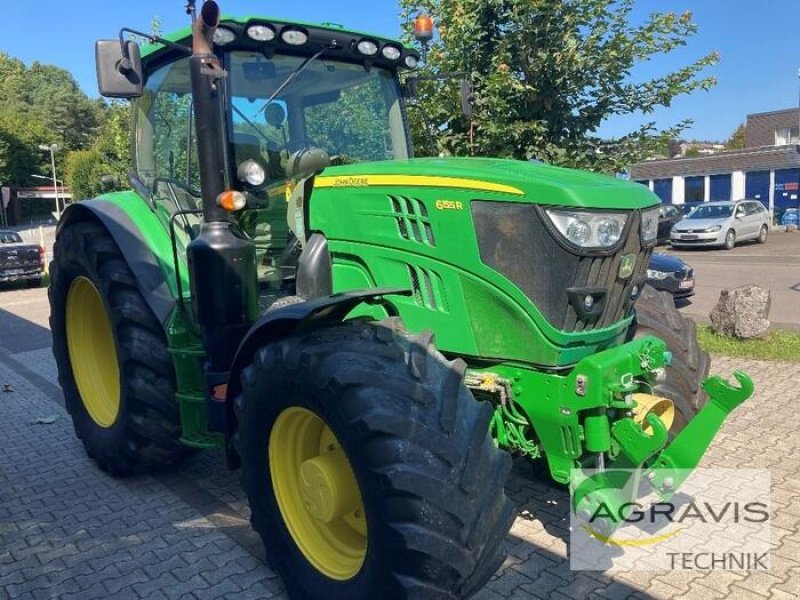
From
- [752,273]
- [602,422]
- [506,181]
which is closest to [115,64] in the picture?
[506,181]

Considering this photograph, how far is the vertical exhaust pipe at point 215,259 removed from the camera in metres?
3.25

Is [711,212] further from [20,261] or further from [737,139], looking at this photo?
[737,139]

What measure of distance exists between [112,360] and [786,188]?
109ft

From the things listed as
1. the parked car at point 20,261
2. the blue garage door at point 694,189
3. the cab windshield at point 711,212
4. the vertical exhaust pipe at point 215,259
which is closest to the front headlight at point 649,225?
the vertical exhaust pipe at point 215,259

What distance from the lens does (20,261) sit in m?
15.9

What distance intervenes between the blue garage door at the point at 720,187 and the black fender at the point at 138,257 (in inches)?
1355

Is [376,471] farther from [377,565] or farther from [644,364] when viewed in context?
[644,364]

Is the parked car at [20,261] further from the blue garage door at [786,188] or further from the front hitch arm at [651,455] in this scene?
the blue garage door at [786,188]

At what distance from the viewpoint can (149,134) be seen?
4.41 metres

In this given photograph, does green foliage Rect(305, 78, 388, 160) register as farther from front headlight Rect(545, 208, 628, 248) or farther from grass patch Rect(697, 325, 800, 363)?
grass patch Rect(697, 325, 800, 363)

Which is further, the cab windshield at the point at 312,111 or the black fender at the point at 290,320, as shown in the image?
the cab windshield at the point at 312,111

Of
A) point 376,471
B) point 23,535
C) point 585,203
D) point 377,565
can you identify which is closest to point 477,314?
point 585,203

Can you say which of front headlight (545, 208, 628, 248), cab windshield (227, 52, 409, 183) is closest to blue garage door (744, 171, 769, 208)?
cab windshield (227, 52, 409, 183)

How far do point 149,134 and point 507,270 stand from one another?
2.70 meters
